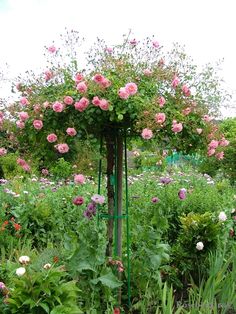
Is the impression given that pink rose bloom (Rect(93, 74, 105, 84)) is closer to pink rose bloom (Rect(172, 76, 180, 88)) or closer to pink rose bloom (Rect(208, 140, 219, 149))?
pink rose bloom (Rect(172, 76, 180, 88))

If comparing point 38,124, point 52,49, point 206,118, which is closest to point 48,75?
point 52,49

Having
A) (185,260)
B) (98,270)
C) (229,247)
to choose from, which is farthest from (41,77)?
(229,247)

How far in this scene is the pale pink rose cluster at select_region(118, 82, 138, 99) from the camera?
2.87 m

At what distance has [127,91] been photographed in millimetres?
2895

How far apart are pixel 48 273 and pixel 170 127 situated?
4.15 feet

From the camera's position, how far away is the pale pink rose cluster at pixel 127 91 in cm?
287

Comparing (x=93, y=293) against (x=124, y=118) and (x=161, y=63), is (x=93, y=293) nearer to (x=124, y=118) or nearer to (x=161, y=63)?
(x=124, y=118)

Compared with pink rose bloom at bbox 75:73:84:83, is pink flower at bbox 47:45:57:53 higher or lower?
higher

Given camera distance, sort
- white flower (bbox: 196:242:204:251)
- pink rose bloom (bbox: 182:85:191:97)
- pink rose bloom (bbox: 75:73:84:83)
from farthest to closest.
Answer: white flower (bbox: 196:242:204:251), pink rose bloom (bbox: 182:85:191:97), pink rose bloom (bbox: 75:73:84:83)

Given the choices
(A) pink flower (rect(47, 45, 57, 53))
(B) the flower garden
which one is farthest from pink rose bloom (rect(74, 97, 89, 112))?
(A) pink flower (rect(47, 45, 57, 53))

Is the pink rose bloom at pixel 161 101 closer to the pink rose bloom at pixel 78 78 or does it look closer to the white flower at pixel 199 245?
the pink rose bloom at pixel 78 78

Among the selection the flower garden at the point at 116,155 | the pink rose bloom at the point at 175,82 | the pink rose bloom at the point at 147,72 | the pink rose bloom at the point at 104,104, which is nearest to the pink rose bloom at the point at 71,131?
the flower garden at the point at 116,155

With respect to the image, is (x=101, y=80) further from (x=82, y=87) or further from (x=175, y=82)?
(x=175, y=82)

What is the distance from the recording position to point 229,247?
4.50 meters
